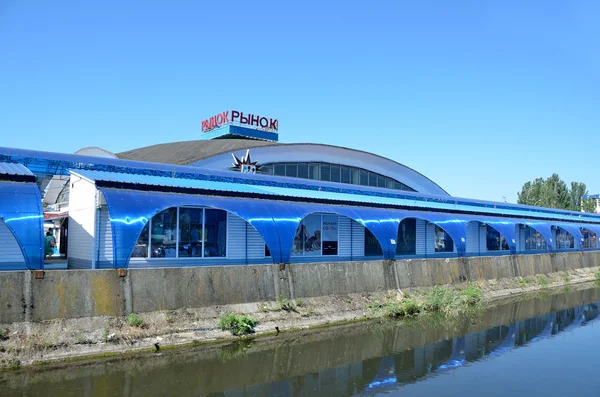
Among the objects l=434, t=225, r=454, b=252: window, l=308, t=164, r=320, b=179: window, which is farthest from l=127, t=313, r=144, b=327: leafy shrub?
l=308, t=164, r=320, b=179: window

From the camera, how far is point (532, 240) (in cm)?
4150

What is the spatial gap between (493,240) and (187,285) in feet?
86.5

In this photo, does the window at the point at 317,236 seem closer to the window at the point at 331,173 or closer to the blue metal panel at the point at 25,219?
the window at the point at 331,173

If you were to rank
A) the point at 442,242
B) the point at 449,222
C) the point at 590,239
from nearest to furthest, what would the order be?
the point at 449,222 → the point at 442,242 → the point at 590,239

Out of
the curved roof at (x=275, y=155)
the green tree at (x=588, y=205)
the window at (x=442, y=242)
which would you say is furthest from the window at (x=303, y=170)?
the green tree at (x=588, y=205)

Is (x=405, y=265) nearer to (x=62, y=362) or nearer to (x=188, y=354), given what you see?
(x=188, y=354)

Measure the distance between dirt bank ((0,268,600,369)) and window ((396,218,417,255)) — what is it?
8.47 m

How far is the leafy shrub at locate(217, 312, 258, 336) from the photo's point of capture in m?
16.8

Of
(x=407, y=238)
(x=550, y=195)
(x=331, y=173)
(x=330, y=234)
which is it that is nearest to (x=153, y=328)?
(x=330, y=234)

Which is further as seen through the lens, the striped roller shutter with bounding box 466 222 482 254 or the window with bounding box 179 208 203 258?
the striped roller shutter with bounding box 466 222 482 254

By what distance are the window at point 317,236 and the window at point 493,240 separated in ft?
48.8

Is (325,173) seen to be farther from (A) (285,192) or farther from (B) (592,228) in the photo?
(B) (592,228)

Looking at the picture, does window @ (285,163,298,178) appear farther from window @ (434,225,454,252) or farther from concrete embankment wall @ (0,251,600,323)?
concrete embankment wall @ (0,251,600,323)

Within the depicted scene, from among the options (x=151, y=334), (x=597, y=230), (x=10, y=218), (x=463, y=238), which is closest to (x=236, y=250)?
(x=151, y=334)
